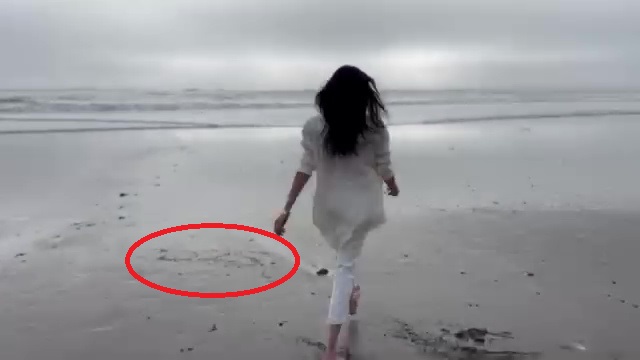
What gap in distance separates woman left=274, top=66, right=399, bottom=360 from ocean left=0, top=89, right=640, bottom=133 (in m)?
9.94

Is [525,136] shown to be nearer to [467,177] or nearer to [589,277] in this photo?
[467,177]

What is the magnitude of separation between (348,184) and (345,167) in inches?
4.0

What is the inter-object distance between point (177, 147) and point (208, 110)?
6.27 metres

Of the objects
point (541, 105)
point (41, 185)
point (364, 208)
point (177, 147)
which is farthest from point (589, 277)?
point (541, 105)

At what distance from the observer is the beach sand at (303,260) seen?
12.9 feet

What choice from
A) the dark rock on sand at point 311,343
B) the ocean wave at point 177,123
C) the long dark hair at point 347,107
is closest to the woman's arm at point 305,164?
the long dark hair at point 347,107

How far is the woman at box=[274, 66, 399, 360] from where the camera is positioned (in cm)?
328

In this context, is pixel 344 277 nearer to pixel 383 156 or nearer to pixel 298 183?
pixel 298 183

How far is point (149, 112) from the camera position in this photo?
1577 cm

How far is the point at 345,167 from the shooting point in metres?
3.45

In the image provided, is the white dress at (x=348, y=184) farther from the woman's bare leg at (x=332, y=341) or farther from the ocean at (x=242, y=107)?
the ocean at (x=242, y=107)

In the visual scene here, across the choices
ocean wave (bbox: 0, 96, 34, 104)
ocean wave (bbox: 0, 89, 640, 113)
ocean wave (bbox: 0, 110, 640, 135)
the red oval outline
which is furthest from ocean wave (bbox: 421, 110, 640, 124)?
ocean wave (bbox: 0, 96, 34, 104)

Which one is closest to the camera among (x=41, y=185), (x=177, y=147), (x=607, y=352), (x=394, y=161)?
(x=607, y=352)

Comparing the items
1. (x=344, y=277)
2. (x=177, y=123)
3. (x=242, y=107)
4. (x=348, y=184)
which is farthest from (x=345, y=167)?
(x=242, y=107)
